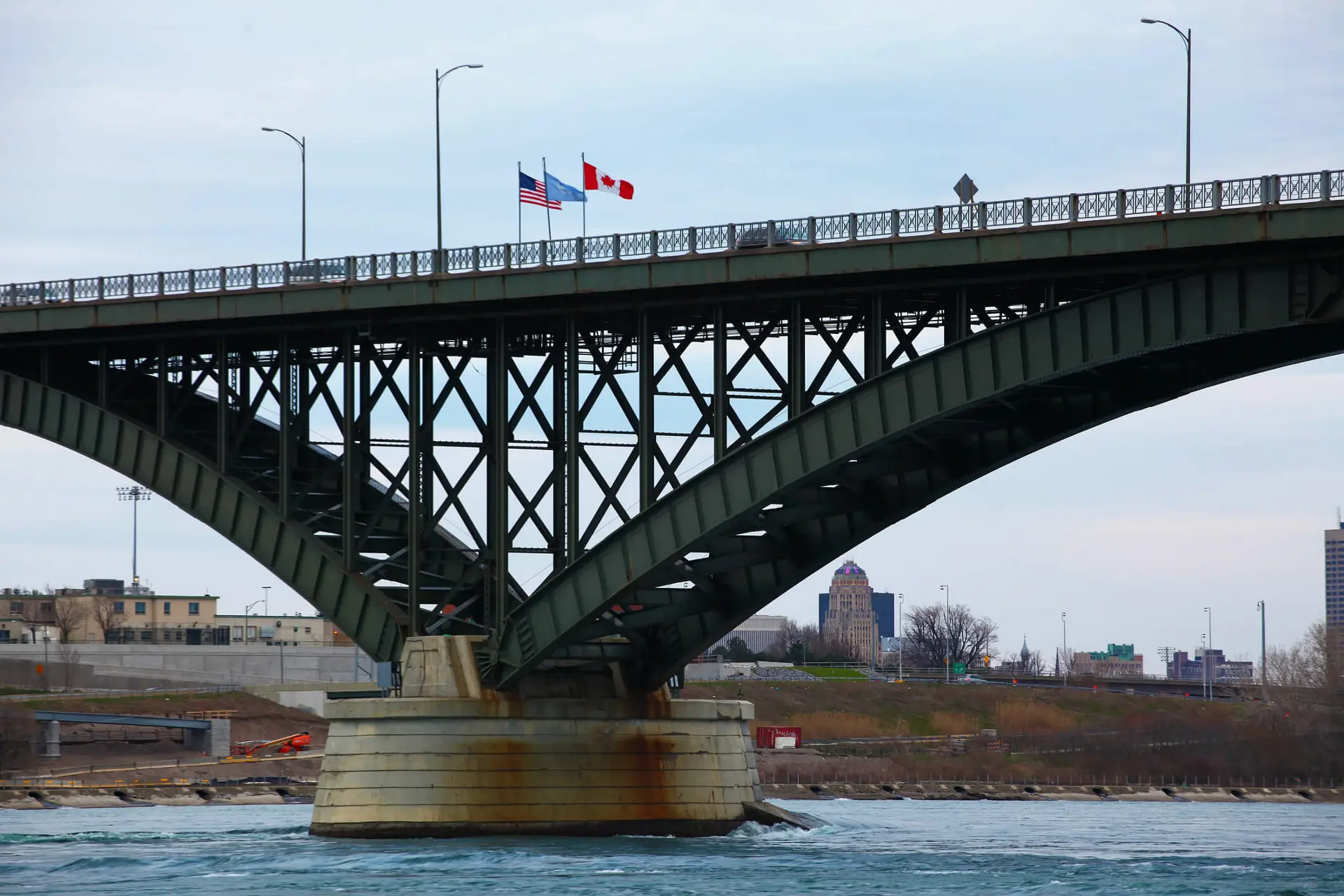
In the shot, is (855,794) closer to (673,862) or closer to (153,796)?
(153,796)

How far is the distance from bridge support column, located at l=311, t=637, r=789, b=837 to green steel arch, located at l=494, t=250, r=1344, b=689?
1254 mm

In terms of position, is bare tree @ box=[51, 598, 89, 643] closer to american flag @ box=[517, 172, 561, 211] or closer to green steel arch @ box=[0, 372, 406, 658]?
green steel arch @ box=[0, 372, 406, 658]

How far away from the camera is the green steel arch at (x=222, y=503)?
2419 inches

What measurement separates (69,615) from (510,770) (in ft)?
415

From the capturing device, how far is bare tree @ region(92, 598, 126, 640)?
17612 centimetres

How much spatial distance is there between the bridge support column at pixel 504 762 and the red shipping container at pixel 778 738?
233 ft

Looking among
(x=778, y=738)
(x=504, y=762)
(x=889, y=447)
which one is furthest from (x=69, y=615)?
(x=889, y=447)

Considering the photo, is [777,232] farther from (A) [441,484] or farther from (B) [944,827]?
(B) [944,827]

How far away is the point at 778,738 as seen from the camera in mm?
133625

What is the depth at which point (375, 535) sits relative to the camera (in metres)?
64.1

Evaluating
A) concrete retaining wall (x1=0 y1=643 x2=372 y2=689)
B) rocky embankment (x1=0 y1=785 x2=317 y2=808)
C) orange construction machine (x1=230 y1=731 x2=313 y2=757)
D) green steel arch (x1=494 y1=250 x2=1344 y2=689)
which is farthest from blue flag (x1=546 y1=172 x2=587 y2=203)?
concrete retaining wall (x1=0 y1=643 x2=372 y2=689)

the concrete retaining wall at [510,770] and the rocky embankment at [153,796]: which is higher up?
the concrete retaining wall at [510,770]

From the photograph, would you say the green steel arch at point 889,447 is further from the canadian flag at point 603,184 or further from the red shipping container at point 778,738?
the red shipping container at point 778,738

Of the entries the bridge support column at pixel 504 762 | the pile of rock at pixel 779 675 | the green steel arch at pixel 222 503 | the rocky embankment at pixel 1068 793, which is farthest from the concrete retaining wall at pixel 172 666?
the bridge support column at pixel 504 762
